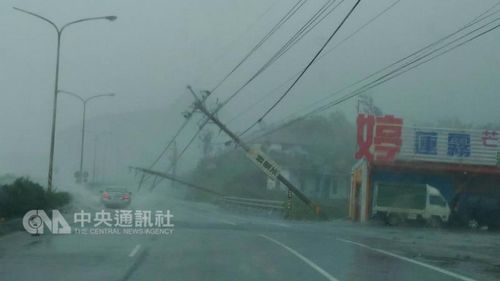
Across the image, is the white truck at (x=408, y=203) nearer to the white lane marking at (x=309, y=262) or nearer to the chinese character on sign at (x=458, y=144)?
the chinese character on sign at (x=458, y=144)

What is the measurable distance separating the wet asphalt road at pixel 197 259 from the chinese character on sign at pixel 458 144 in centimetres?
1773

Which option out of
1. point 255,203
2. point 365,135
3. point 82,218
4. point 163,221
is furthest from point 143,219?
point 255,203

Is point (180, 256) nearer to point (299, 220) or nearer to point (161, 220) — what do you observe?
point (161, 220)

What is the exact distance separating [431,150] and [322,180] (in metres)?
22.8

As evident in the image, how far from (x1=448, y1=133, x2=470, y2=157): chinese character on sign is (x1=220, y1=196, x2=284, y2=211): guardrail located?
10.2 metres

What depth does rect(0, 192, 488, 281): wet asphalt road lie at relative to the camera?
13.9m

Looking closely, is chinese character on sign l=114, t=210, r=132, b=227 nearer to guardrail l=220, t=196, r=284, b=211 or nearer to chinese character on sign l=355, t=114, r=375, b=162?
chinese character on sign l=355, t=114, r=375, b=162

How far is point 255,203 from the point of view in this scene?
48.1 metres

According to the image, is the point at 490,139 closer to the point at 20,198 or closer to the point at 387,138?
the point at 387,138

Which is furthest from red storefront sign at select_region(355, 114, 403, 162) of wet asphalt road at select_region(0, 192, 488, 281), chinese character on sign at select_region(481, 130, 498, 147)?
wet asphalt road at select_region(0, 192, 488, 281)

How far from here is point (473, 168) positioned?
130 ft

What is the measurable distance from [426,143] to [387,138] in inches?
80.8

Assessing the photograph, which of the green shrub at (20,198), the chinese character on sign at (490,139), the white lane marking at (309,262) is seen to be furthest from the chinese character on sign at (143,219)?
the chinese character on sign at (490,139)

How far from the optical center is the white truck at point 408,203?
1449 inches
